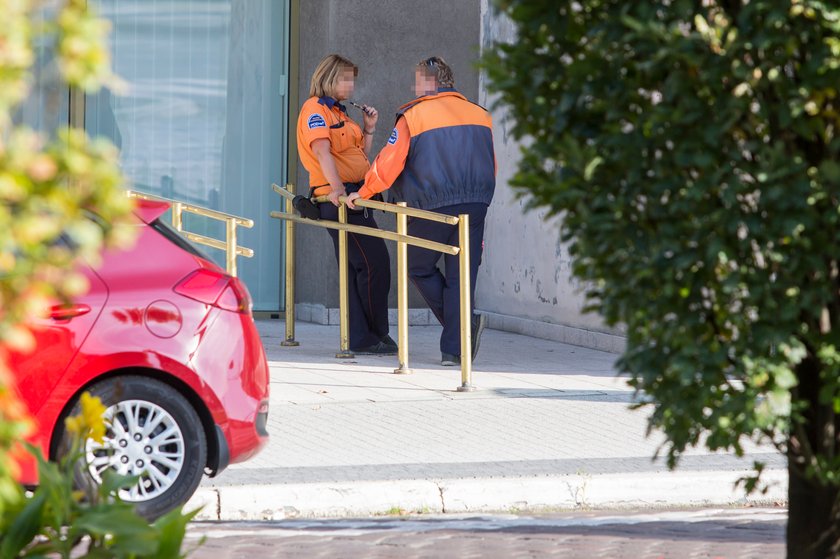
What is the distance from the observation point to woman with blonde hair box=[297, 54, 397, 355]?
1119 cm

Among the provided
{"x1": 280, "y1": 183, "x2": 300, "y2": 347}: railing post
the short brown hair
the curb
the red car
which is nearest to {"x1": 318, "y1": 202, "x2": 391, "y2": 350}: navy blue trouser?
{"x1": 280, "y1": 183, "x2": 300, "y2": 347}: railing post

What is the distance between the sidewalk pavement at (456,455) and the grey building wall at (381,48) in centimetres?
402

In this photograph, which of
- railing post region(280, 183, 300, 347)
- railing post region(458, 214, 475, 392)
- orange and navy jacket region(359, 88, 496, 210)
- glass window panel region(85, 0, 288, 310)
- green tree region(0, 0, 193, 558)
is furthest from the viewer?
glass window panel region(85, 0, 288, 310)

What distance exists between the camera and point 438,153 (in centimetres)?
1059

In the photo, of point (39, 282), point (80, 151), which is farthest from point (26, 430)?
point (80, 151)

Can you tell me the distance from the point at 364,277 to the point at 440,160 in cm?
150

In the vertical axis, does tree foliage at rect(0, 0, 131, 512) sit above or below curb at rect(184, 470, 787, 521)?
above

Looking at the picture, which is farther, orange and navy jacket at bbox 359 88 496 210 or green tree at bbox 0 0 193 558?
orange and navy jacket at bbox 359 88 496 210

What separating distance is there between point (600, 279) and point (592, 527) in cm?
284

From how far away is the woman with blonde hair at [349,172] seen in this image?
36.7 ft

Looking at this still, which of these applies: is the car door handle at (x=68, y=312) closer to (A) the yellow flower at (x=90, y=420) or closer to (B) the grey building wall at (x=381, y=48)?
(A) the yellow flower at (x=90, y=420)

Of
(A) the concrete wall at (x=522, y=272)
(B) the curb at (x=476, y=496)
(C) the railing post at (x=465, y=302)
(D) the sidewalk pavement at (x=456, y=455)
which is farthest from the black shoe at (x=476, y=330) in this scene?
(B) the curb at (x=476, y=496)

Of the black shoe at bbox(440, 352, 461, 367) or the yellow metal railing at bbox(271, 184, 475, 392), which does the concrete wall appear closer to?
the black shoe at bbox(440, 352, 461, 367)

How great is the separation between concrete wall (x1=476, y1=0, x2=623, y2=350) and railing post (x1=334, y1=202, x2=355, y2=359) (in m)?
2.21
